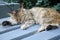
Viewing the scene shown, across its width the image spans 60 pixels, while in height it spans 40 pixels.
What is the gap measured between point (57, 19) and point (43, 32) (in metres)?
0.34

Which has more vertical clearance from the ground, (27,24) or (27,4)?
(27,4)

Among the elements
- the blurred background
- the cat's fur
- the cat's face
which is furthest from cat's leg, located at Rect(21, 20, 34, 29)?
the blurred background

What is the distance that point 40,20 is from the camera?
7.66 feet

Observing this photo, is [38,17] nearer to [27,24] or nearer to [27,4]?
[27,24]

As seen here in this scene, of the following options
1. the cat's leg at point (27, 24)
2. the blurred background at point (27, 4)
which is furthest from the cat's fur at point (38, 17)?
the blurred background at point (27, 4)

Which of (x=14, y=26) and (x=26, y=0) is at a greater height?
(x=26, y=0)

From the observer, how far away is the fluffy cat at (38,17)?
2.19m

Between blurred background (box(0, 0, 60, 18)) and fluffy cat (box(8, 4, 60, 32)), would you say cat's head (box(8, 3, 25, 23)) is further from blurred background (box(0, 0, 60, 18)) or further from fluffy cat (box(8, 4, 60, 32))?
blurred background (box(0, 0, 60, 18))

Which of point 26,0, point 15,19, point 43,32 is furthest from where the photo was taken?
point 26,0

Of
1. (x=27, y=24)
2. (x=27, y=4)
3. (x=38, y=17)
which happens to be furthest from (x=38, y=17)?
(x=27, y=4)

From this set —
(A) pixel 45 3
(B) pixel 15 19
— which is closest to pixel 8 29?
(B) pixel 15 19

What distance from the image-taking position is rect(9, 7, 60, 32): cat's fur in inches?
86.0

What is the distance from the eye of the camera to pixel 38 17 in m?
2.40

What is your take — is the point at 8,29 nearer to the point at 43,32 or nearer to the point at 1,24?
the point at 1,24
